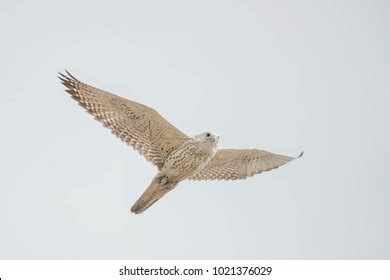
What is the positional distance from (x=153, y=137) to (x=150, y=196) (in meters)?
1.32

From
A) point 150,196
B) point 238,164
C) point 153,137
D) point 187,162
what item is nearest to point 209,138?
point 187,162

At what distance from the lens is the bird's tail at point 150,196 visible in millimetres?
14875

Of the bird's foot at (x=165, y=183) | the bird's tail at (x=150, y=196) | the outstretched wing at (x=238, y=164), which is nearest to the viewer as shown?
the bird's tail at (x=150, y=196)

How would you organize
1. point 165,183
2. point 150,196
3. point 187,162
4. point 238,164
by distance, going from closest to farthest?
1. point 150,196
2. point 165,183
3. point 187,162
4. point 238,164

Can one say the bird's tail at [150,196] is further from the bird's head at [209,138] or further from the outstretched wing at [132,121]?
the bird's head at [209,138]

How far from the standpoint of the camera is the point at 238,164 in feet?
54.4

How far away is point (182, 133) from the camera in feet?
51.6

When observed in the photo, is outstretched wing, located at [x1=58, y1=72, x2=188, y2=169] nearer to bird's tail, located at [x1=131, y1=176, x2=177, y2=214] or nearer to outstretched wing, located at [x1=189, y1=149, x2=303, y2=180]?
bird's tail, located at [x1=131, y1=176, x2=177, y2=214]

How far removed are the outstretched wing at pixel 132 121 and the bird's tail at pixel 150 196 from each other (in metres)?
0.58

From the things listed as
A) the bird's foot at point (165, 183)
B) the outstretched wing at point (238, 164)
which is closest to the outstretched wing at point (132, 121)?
the bird's foot at point (165, 183)

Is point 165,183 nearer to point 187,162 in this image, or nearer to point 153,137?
point 187,162

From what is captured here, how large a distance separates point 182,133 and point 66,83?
2.39 m

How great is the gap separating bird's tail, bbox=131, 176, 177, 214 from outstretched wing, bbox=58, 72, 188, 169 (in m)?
0.58

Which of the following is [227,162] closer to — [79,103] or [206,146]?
[206,146]
